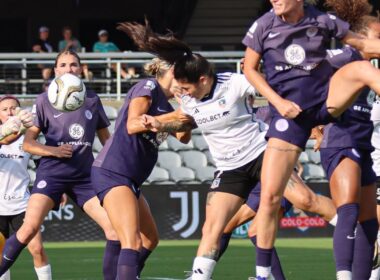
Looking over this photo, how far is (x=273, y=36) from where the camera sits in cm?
752

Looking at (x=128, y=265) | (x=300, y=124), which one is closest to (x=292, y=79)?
(x=300, y=124)

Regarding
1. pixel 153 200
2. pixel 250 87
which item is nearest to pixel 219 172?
pixel 250 87

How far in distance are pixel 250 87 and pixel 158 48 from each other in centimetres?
74

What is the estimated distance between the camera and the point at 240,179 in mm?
8445

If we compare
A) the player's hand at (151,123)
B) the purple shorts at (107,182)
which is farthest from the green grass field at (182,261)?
the player's hand at (151,123)

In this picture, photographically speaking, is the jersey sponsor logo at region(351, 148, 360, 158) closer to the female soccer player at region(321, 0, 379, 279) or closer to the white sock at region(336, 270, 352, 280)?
the female soccer player at region(321, 0, 379, 279)

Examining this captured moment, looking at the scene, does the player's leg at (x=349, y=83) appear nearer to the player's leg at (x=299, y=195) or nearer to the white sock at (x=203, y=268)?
the white sock at (x=203, y=268)

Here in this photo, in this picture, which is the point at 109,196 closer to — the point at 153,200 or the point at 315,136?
the point at 315,136

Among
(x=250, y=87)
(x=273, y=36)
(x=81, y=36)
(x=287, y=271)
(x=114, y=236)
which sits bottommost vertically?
(x=81, y=36)

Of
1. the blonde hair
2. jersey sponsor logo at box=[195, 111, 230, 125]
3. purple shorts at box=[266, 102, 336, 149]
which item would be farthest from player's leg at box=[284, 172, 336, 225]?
purple shorts at box=[266, 102, 336, 149]

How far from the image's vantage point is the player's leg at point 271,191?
294 inches

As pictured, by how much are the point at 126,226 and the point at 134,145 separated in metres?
0.66

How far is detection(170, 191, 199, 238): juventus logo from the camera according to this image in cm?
1628

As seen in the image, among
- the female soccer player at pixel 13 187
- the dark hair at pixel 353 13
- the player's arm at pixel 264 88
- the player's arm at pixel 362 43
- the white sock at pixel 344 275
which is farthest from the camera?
the female soccer player at pixel 13 187
